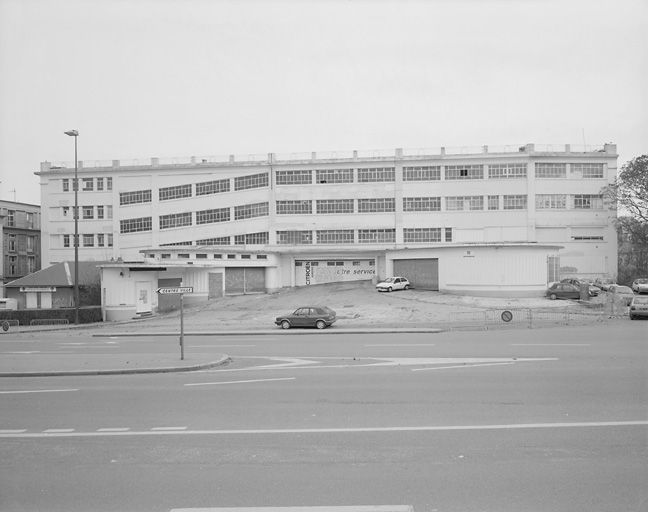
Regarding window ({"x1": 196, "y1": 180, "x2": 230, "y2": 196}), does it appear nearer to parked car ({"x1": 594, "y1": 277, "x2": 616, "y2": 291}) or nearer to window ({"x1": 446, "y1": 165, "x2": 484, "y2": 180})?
window ({"x1": 446, "y1": 165, "x2": 484, "y2": 180})

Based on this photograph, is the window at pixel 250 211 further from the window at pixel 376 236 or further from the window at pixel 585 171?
the window at pixel 585 171

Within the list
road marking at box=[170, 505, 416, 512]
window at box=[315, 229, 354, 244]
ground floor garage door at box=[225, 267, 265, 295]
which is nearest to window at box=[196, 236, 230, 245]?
ground floor garage door at box=[225, 267, 265, 295]

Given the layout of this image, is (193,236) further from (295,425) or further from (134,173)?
(295,425)

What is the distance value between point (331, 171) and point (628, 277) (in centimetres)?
3946

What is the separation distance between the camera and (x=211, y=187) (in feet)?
209

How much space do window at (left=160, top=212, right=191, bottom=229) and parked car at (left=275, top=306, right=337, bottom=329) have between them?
35.2 metres

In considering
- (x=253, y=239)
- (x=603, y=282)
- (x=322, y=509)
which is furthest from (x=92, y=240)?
(x=322, y=509)

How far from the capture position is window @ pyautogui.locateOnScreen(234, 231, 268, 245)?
61594 mm

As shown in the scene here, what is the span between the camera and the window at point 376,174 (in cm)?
6114

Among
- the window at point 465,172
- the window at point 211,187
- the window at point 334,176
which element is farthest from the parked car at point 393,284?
the window at point 211,187

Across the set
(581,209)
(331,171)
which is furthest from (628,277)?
(331,171)

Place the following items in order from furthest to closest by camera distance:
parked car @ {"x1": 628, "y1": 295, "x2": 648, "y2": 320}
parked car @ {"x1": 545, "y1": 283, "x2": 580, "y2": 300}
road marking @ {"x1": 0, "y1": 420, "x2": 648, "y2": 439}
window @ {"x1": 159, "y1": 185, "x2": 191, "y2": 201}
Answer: window @ {"x1": 159, "y1": 185, "x2": 191, "y2": 201}
parked car @ {"x1": 545, "y1": 283, "x2": 580, "y2": 300}
parked car @ {"x1": 628, "y1": 295, "x2": 648, "y2": 320}
road marking @ {"x1": 0, "y1": 420, "x2": 648, "y2": 439}

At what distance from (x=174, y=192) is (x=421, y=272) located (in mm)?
30208

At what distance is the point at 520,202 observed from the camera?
6066cm
